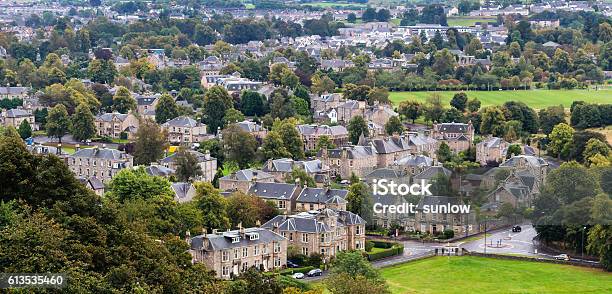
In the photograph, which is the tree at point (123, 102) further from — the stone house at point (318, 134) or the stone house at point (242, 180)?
the stone house at point (242, 180)

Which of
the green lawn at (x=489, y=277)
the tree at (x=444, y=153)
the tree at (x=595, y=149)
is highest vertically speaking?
the green lawn at (x=489, y=277)

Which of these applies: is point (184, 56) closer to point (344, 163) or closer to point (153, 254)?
point (344, 163)

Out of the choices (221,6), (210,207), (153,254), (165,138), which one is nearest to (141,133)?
Result: (165,138)

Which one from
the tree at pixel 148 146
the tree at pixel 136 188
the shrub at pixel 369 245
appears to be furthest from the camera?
the tree at pixel 148 146

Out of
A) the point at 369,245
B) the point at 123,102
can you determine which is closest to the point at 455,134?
the point at 123,102

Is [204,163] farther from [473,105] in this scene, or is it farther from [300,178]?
[473,105]

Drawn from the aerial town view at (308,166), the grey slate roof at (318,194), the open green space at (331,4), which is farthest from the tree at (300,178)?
the open green space at (331,4)

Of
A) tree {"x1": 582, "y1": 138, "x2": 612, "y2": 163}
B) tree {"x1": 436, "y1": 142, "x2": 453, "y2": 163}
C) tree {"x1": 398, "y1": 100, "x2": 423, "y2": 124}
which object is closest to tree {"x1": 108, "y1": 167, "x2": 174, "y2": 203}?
tree {"x1": 436, "y1": 142, "x2": 453, "y2": 163}
